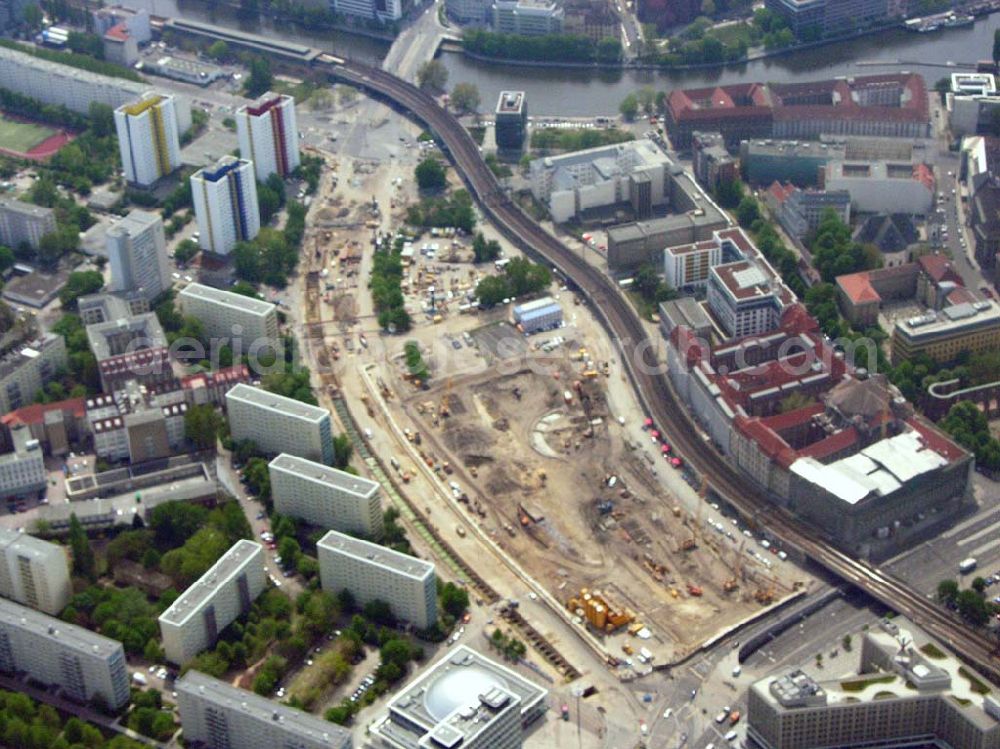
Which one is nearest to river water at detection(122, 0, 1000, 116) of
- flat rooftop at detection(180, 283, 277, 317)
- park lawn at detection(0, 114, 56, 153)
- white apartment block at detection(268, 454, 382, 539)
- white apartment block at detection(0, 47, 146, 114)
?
white apartment block at detection(0, 47, 146, 114)

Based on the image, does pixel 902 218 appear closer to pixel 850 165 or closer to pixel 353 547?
pixel 850 165

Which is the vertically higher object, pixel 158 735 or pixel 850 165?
pixel 850 165

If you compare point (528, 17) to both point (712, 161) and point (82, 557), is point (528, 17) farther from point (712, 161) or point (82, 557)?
point (82, 557)

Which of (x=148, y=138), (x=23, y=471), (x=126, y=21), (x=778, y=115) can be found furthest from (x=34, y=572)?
(x=126, y=21)

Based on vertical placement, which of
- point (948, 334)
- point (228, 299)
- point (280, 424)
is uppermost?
point (228, 299)

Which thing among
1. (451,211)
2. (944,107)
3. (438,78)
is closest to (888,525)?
(451,211)

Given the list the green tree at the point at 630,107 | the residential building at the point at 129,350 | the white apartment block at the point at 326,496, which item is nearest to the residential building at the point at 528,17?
the green tree at the point at 630,107
